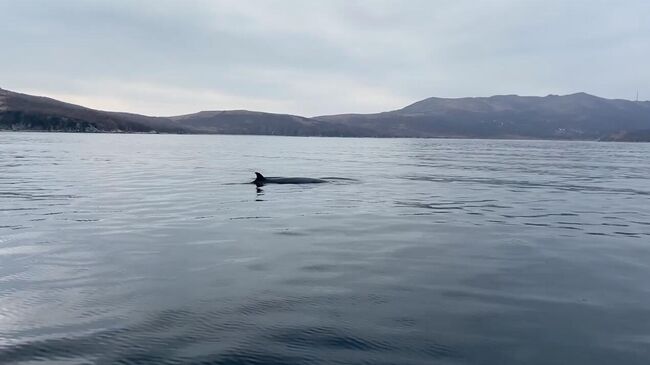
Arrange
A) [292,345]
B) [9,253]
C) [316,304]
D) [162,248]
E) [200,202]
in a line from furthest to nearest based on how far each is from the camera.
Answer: [200,202] → [162,248] → [9,253] → [316,304] → [292,345]

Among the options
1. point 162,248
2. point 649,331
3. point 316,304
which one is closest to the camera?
point 649,331

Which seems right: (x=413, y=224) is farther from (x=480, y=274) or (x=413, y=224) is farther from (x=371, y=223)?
(x=480, y=274)

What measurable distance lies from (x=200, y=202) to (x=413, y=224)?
12666 millimetres

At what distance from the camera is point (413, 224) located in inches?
850

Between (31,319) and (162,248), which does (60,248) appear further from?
(31,319)

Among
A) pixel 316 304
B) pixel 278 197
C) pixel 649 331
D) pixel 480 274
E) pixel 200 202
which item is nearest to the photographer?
pixel 649 331

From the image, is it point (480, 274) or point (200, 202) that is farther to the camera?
point (200, 202)

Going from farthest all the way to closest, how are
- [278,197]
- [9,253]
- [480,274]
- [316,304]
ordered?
[278,197], [9,253], [480,274], [316,304]

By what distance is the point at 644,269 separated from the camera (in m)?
14.5

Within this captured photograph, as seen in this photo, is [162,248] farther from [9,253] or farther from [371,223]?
[371,223]

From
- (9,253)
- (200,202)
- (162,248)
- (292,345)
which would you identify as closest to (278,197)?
(200,202)

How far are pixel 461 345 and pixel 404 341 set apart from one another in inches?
40.9

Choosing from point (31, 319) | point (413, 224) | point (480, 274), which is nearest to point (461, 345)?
point (480, 274)

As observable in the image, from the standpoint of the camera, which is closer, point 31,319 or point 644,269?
point 31,319
